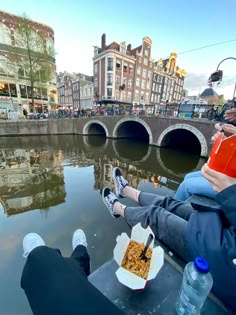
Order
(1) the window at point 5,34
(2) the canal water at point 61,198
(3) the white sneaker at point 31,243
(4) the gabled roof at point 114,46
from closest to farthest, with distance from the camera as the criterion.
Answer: (3) the white sneaker at point 31,243 → (2) the canal water at point 61,198 → (1) the window at point 5,34 → (4) the gabled roof at point 114,46

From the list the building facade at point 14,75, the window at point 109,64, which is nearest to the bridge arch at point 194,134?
the building facade at point 14,75

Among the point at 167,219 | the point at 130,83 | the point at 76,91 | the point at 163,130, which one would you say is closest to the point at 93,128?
the point at 163,130

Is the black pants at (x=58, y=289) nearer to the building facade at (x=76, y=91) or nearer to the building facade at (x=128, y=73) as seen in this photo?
the building facade at (x=128, y=73)

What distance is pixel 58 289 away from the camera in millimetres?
783

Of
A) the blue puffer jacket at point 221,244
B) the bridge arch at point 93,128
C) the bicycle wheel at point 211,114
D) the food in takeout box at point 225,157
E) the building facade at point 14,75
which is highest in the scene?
the building facade at point 14,75

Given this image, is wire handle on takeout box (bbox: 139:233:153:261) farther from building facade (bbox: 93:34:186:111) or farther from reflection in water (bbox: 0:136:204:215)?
building facade (bbox: 93:34:186:111)

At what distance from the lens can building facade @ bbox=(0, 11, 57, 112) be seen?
54.9 feet

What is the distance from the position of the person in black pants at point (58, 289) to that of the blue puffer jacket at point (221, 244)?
0.56 meters

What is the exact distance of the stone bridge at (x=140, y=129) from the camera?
8.46 metres

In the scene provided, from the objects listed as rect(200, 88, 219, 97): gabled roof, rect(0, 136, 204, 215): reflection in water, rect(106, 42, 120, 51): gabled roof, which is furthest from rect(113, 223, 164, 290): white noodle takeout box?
rect(200, 88, 219, 97): gabled roof

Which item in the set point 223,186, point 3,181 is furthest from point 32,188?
point 223,186

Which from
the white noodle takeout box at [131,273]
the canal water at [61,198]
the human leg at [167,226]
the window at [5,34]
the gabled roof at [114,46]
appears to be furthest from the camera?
the gabled roof at [114,46]

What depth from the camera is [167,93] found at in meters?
32.8

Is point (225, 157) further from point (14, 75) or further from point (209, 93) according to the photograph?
point (209, 93)
